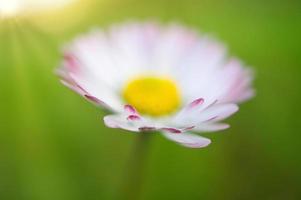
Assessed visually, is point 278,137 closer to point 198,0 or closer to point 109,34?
point 109,34

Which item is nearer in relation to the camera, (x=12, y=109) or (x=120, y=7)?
(x=12, y=109)

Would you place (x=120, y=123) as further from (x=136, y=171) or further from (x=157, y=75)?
(x=157, y=75)

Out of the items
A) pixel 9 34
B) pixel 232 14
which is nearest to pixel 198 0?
pixel 232 14

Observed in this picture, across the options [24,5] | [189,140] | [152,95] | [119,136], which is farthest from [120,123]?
[24,5]

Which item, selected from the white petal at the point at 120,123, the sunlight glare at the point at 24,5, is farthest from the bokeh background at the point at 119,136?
the white petal at the point at 120,123

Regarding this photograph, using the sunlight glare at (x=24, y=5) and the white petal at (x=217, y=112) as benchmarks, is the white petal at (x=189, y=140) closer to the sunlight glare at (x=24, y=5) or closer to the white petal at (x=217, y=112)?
the white petal at (x=217, y=112)

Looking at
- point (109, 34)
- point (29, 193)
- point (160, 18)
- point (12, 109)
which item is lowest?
point (29, 193)
